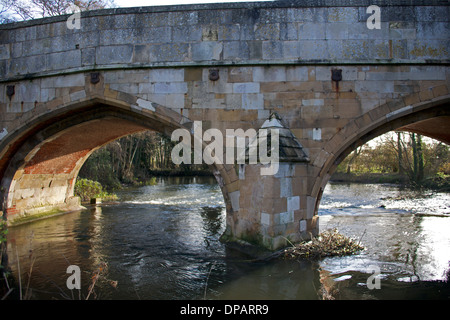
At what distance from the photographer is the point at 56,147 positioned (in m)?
7.65

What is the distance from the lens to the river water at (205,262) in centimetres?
378

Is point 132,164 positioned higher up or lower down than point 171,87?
lower down

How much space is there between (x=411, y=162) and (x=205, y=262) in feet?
64.5

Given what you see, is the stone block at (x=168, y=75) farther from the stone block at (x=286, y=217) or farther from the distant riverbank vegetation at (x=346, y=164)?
the distant riverbank vegetation at (x=346, y=164)

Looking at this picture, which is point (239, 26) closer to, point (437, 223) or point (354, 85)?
point (354, 85)

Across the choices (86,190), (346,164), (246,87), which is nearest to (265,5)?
(246,87)

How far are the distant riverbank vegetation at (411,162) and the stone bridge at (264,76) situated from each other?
11234mm

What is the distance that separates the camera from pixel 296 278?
414 cm

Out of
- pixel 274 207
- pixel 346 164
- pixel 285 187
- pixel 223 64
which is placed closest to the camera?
pixel 274 207

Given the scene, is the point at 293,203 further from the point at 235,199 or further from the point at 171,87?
the point at 171,87

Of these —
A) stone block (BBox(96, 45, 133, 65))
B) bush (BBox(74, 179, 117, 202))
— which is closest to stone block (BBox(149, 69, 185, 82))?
stone block (BBox(96, 45, 133, 65))

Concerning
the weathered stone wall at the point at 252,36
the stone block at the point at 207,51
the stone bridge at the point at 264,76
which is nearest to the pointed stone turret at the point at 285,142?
the stone bridge at the point at 264,76

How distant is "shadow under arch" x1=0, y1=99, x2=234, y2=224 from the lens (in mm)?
6148
